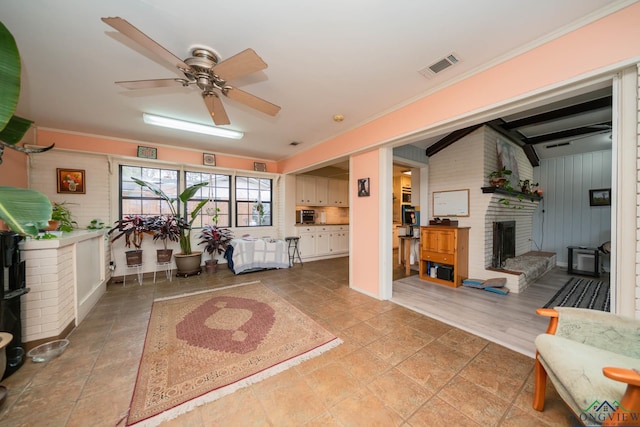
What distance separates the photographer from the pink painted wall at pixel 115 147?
11.9 feet

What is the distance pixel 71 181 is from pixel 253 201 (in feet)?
10.5

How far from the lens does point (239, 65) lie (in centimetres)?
168

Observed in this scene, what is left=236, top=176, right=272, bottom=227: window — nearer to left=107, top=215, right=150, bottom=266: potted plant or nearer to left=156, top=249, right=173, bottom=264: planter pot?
left=156, top=249, right=173, bottom=264: planter pot

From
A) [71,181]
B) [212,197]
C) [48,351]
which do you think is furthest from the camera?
[212,197]

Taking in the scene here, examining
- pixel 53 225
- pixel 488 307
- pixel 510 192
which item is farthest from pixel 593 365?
pixel 53 225

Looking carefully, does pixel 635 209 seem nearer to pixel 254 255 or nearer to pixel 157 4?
pixel 157 4

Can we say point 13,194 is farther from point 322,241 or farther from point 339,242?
point 339,242

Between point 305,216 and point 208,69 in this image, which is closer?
point 208,69

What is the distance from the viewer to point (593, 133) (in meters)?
4.44

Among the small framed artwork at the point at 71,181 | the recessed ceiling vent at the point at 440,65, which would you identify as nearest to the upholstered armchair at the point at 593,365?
the recessed ceiling vent at the point at 440,65

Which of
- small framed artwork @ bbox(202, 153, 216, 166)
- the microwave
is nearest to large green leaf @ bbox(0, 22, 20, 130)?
small framed artwork @ bbox(202, 153, 216, 166)

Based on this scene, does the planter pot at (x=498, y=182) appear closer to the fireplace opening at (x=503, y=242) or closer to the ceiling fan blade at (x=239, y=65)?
the fireplace opening at (x=503, y=242)

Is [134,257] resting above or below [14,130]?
below

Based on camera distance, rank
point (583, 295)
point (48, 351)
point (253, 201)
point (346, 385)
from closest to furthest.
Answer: point (346, 385) < point (48, 351) < point (583, 295) < point (253, 201)
